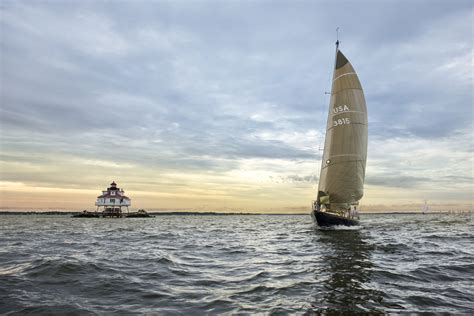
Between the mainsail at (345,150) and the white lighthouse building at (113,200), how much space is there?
286 feet

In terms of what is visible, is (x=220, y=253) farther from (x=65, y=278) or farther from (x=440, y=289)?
(x=440, y=289)

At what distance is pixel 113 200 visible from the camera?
110000 mm

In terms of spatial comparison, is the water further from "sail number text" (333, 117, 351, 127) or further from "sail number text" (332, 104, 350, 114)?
"sail number text" (332, 104, 350, 114)

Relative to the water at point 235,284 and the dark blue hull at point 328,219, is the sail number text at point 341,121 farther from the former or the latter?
the water at point 235,284

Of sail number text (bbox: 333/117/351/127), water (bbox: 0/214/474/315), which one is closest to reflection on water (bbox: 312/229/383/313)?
water (bbox: 0/214/474/315)

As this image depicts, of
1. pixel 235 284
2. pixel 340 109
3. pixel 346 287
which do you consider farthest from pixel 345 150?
pixel 235 284

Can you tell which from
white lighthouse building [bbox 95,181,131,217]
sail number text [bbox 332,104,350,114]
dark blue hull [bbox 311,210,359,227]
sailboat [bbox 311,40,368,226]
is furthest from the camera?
white lighthouse building [bbox 95,181,131,217]

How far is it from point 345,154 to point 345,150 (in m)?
0.49

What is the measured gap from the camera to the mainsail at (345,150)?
39.1 m

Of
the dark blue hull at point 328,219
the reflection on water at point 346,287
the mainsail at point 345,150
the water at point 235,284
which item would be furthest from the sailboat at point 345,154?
the reflection on water at point 346,287

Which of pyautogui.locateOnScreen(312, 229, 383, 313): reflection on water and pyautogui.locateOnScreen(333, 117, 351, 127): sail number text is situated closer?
pyautogui.locateOnScreen(312, 229, 383, 313): reflection on water

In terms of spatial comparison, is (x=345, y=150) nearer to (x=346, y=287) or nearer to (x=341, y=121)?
(x=341, y=121)

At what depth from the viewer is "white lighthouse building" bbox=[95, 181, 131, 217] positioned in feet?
361

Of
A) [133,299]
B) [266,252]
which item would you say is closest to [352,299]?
[133,299]
